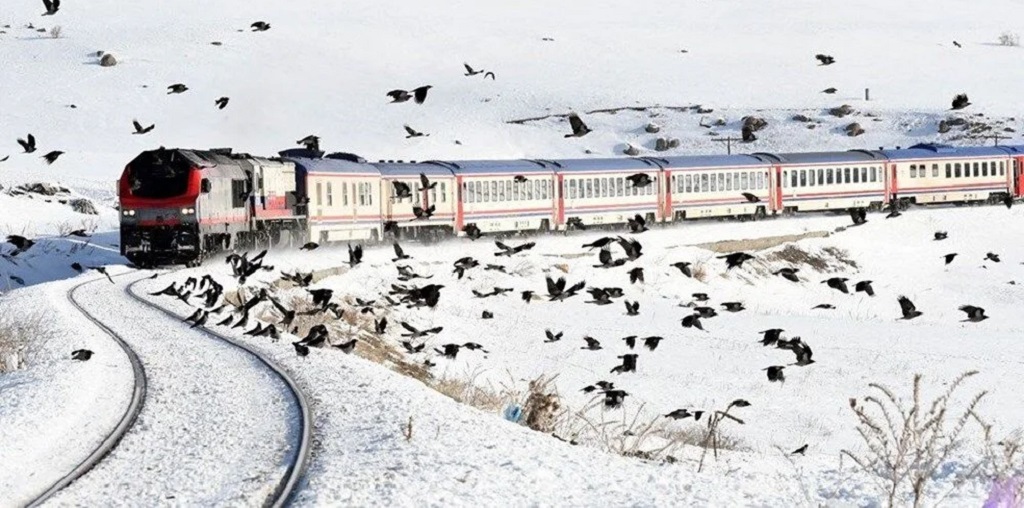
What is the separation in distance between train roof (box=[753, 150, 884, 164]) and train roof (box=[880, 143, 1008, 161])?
105 cm

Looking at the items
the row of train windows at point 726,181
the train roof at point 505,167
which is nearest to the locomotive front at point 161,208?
the train roof at point 505,167

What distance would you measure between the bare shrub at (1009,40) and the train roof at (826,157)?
87.1 m

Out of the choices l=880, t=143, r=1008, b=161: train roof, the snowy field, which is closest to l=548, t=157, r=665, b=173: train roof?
the snowy field

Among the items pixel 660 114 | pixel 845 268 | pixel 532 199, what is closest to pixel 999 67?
pixel 660 114

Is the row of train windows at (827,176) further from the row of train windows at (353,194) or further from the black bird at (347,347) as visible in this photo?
the black bird at (347,347)

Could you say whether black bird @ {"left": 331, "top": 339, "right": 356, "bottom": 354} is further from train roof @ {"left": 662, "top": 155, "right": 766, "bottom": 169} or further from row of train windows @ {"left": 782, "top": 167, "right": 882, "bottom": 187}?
row of train windows @ {"left": 782, "top": 167, "right": 882, "bottom": 187}

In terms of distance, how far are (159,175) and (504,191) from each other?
626 inches

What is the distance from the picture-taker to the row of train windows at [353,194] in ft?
134

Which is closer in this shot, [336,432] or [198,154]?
[336,432]

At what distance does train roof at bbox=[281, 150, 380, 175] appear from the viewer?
133 ft

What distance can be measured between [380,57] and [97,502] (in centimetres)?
11443

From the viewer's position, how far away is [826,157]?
58.3 metres

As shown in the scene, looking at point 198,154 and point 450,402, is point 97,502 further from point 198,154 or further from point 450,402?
point 198,154

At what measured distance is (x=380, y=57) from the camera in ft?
408
